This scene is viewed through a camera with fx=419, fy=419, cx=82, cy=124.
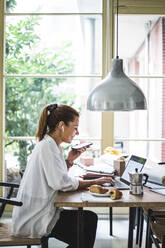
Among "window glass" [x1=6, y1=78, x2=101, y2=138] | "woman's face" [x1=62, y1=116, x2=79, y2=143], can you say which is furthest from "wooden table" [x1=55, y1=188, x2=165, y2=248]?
"window glass" [x1=6, y1=78, x2=101, y2=138]

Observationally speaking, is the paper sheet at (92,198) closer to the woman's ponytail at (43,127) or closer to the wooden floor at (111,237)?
the woman's ponytail at (43,127)

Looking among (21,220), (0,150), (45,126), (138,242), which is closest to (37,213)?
(21,220)

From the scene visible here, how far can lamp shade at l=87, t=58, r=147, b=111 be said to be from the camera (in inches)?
109

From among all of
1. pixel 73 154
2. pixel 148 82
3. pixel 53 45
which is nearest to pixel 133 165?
pixel 73 154

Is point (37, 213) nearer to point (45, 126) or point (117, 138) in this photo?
point (45, 126)

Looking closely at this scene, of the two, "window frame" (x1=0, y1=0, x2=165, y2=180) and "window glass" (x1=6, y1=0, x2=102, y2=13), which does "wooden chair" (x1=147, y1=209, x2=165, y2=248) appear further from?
"window glass" (x1=6, y1=0, x2=102, y2=13)

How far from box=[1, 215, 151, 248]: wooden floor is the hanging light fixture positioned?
1.53m

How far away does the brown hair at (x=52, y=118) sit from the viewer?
3.00 metres

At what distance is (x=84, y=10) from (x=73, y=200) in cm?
273

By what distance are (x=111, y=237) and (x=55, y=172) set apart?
1.60 m

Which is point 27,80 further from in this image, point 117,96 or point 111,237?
point 117,96

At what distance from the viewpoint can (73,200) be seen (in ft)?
8.38

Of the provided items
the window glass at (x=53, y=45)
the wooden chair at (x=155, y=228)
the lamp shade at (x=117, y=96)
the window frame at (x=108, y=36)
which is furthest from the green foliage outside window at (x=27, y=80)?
the wooden chair at (x=155, y=228)

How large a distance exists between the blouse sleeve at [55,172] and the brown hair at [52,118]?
22 cm
